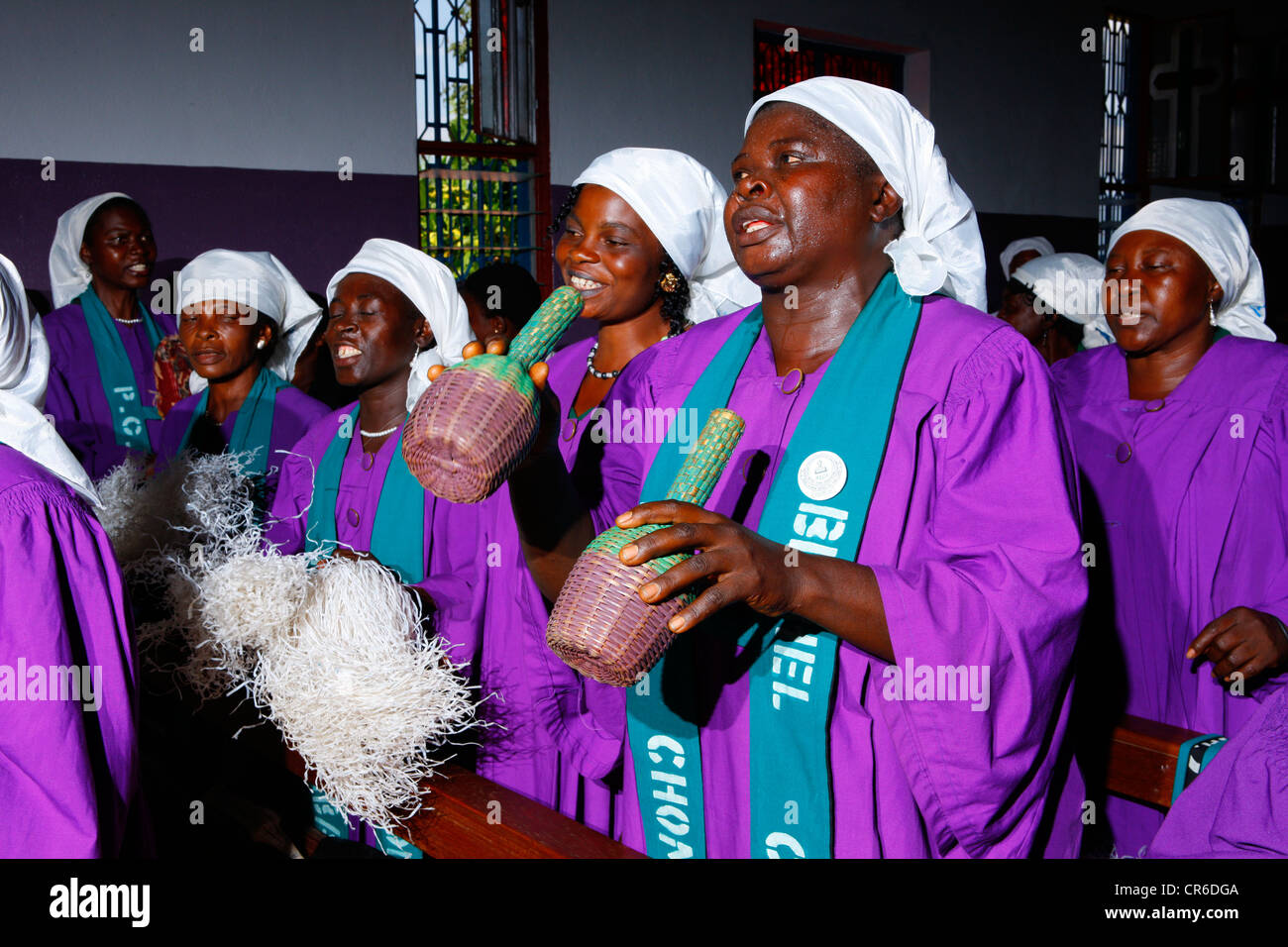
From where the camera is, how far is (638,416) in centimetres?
198

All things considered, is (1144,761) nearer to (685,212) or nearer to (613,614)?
(613,614)

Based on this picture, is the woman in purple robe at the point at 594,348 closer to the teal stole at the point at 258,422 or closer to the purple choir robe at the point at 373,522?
the purple choir robe at the point at 373,522

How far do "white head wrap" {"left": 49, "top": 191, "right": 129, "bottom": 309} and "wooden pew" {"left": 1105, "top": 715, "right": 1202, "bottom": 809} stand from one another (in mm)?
4881

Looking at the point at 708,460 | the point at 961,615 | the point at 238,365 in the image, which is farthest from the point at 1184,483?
the point at 238,365

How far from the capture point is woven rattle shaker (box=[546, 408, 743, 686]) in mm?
1269

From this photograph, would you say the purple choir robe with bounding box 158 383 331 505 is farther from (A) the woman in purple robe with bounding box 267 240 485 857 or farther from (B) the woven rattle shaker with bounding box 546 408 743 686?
(B) the woven rattle shaker with bounding box 546 408 743 686

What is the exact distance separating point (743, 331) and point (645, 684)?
60 cm

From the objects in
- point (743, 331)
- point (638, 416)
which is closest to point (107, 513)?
point (638, 416)

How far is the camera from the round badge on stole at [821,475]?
157 cm

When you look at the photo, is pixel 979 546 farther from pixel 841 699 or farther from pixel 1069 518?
pixel 841 699

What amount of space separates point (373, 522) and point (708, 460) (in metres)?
1.76

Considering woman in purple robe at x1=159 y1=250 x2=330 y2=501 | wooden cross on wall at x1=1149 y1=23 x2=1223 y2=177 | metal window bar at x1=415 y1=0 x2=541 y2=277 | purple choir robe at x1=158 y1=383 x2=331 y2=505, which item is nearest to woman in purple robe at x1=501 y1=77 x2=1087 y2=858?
purple choir robe at x1=158 y1=383 x2=331 y2=505

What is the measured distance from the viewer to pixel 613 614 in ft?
4.17

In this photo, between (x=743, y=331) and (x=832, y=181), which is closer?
(x=832, y=181)
